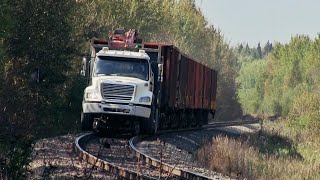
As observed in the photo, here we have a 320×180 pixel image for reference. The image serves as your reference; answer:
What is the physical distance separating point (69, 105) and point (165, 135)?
5.00 m

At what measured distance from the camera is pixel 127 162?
17969mm

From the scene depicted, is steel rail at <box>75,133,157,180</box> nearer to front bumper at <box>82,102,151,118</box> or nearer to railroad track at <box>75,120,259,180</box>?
railroad track at <box>75,120,259,180</box>

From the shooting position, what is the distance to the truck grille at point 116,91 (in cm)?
Result: 2308

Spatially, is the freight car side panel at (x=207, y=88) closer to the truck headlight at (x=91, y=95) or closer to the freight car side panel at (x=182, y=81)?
the freight car side panel at (x=182, y=81)

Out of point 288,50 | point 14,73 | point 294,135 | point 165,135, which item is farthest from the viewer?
point 288,50

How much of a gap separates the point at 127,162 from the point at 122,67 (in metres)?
6.32

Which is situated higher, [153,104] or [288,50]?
[288,50]

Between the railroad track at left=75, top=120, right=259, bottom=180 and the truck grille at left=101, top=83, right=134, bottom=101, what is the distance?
1.40 meters

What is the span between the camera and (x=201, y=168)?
1744 cm

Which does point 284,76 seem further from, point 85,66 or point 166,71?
point 85,66

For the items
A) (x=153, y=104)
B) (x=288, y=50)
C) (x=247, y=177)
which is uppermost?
(x=288, y=50)

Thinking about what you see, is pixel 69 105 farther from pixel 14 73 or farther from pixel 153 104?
pixel 153 104

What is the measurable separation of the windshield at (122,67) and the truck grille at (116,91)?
72cm

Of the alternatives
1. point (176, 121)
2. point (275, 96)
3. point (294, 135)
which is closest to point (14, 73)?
point (176, 121)
